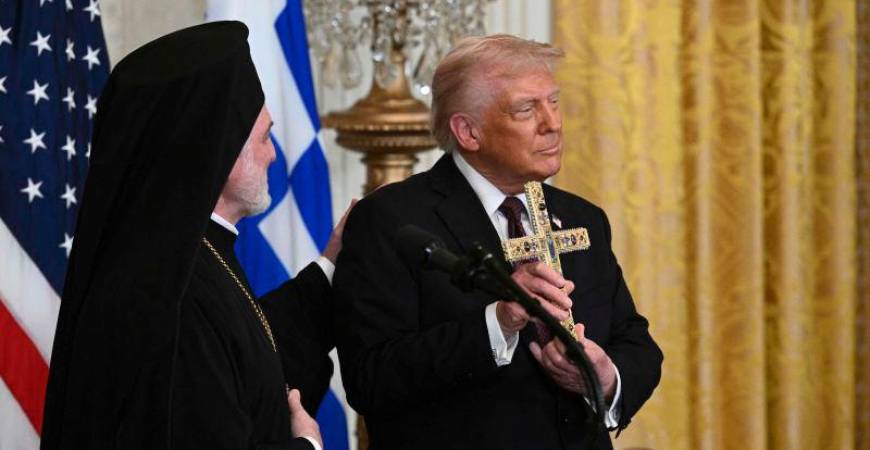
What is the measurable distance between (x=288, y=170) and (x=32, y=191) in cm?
91

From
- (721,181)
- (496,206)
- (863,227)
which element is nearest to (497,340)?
(496,206)

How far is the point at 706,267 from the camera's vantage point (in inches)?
192

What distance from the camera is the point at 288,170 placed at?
4.18 m

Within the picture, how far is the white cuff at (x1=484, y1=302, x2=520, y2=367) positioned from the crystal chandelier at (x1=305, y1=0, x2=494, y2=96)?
1733 mm

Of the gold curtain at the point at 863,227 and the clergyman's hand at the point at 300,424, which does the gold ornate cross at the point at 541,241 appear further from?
the gold curtain at the point at 863,227

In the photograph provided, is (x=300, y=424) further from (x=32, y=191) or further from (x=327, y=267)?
(x=32, y=191)

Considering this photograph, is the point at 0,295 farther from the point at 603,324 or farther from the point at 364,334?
the point at 603,324

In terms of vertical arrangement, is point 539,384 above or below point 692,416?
above

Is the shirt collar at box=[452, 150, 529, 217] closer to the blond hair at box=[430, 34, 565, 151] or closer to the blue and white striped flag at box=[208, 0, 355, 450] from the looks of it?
the blond hair at box=[430, 34, 565, 151]

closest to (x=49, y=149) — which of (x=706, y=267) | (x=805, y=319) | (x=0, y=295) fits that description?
(x=0, y=295)

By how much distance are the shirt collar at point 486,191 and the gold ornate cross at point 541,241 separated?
32 mm

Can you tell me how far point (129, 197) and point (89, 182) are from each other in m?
0.09

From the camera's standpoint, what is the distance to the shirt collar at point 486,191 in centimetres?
281

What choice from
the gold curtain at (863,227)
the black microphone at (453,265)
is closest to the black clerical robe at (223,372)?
the black microphone at (453,265)
